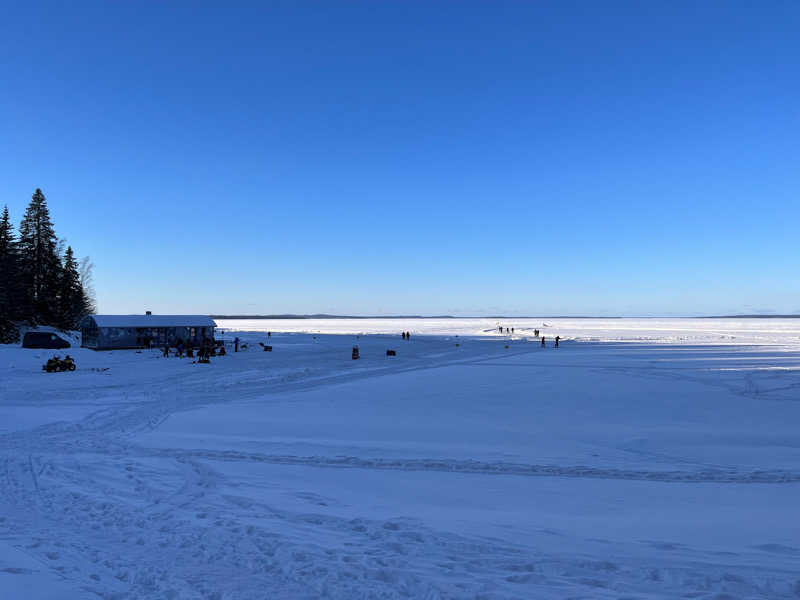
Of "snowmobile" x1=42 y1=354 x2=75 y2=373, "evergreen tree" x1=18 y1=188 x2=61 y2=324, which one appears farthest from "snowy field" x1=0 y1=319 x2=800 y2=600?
"evergreen tree" x1=18 y1=188 x2=61 y2=324

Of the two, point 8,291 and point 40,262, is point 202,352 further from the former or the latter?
point 40,262

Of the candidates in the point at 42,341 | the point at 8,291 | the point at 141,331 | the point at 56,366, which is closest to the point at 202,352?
the point at 56,366

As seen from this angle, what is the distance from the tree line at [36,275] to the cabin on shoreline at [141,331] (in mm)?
12097

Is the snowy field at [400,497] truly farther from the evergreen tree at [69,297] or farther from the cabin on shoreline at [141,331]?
the evergreen tree at [69,297]

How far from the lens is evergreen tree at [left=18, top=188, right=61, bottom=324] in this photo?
57469 millimetres

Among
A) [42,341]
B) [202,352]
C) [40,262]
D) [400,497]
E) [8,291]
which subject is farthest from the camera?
[40,262]

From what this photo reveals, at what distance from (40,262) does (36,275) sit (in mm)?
1848

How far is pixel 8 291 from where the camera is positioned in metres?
50.7

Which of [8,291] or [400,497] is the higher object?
[8,291]

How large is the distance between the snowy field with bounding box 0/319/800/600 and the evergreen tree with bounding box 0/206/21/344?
37233mm

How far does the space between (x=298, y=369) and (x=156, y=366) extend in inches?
406

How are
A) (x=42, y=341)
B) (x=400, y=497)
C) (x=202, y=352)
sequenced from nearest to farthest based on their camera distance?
(x=400, y=497)
(x=202, y=352)
(x=42, y=341)

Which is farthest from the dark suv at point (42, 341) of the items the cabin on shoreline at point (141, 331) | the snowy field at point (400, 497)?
the snowy field at point (400, 497)

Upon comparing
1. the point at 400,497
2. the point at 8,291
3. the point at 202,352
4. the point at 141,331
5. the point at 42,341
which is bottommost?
the point at 400,497
